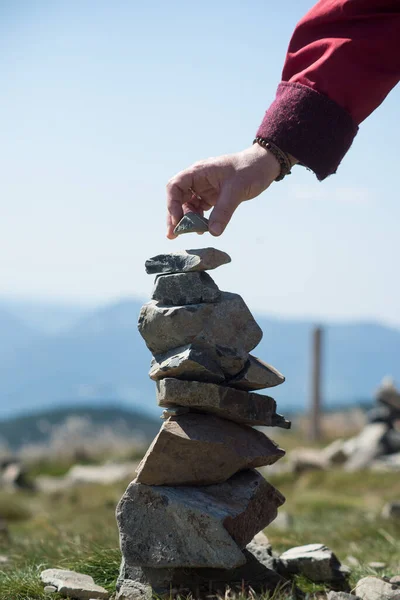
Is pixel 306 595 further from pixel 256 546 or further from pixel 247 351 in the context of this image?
pixel 247 351

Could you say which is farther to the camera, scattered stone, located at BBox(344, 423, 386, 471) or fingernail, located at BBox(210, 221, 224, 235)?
scattered stone, located at BBox(344, 423, 386, 471)

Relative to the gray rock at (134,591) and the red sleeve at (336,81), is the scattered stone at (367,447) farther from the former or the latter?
the red sleeve at (336,81)

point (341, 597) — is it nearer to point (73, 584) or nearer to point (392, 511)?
point (73, 584)

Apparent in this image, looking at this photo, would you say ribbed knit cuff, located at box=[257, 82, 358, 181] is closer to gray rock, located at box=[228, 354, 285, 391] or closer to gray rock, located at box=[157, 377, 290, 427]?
gray rock, located at box=[228, 354, 285, 391]

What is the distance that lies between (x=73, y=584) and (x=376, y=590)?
1.56 metres

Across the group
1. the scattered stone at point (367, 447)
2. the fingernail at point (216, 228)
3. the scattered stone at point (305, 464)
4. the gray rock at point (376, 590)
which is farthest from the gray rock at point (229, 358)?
the scattered stone at point (367, 447)

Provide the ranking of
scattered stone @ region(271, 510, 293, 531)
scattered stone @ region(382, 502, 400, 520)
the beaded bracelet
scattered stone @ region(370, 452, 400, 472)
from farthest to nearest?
scattered stone @ region(370, 452, 400, 472), scattered stone @ region(382, 502, 400, 520), scattered stone @ region(271, 510, 293, 531), the beaded bracelet

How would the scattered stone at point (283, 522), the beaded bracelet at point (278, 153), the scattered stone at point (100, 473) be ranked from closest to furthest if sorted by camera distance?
the beaded bracelet at point (278, 153) < the scattered stone at point (283, 522) < the scattered stone at point (100, 473)

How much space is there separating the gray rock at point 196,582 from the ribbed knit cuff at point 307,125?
2.18 metres

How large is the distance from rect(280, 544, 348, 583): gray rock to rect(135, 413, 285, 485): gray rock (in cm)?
73

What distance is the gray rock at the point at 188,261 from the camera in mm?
4277

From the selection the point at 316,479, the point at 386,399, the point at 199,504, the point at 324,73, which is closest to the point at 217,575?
the point at 199,504

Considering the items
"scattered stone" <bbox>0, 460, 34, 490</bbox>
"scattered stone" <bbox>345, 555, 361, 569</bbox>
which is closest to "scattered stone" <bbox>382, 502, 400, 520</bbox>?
"scattered stone" <bbox>345, 555, 361, 569</bbox>

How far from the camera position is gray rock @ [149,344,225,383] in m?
4.13
